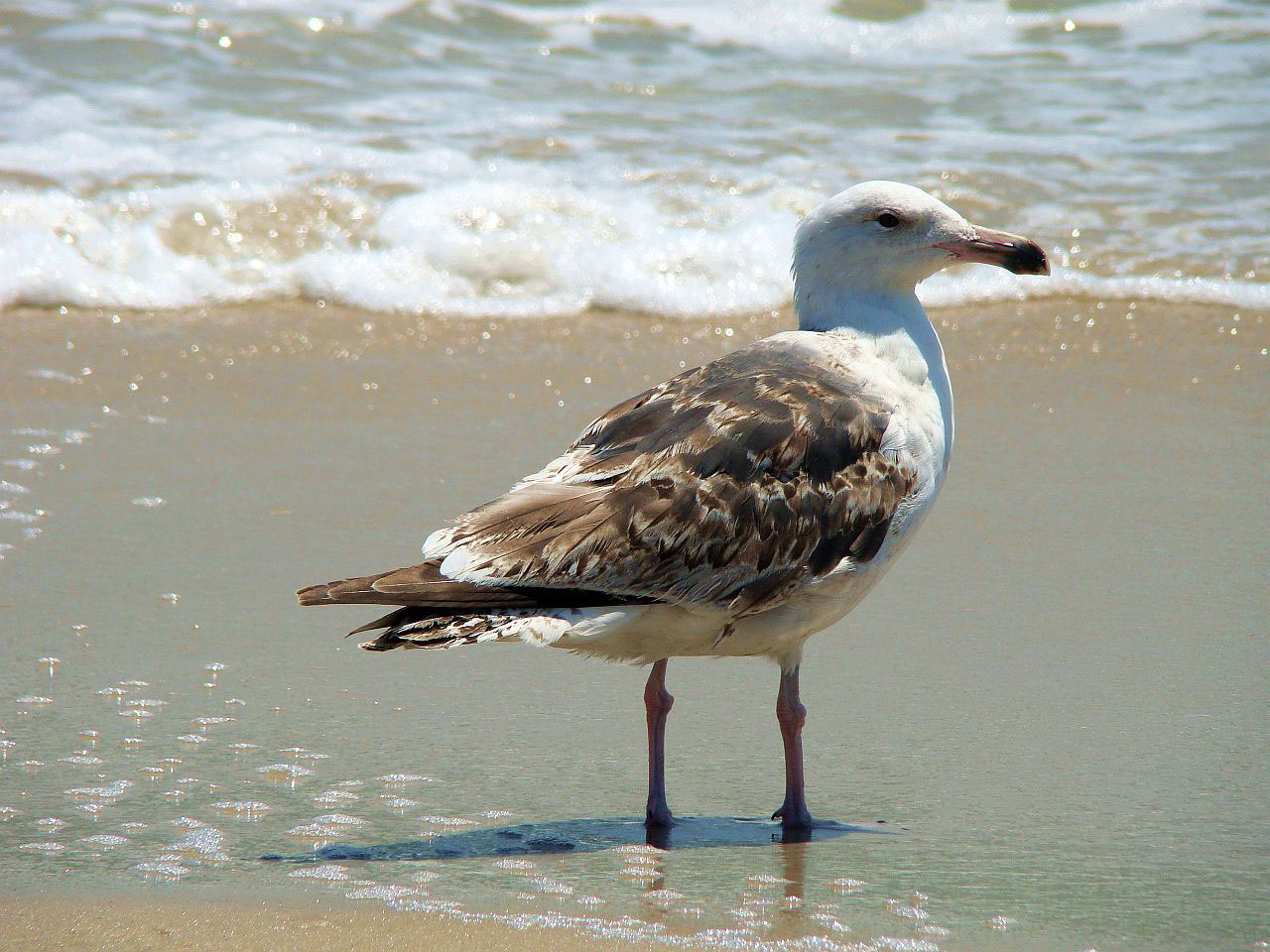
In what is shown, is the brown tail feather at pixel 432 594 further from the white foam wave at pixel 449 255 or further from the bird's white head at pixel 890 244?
the white foam wave at pixel 449 255

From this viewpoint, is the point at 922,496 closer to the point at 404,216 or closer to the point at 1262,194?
the point at 404,216

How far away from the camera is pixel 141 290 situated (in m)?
7.93

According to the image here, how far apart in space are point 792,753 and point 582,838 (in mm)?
559

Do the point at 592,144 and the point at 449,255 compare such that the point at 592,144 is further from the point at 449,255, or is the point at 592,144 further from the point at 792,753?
the point at 792,753

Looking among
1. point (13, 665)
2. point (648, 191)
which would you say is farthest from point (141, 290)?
point (13, 665)

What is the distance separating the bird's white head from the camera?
4.36m

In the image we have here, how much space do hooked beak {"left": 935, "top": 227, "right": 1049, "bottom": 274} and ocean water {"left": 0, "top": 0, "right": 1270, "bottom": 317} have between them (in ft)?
11.6

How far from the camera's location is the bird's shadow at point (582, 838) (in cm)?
349

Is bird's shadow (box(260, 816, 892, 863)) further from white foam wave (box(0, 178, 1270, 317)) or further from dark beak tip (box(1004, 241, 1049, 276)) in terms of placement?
white foam wave (box(0, 178, 1270, 317))

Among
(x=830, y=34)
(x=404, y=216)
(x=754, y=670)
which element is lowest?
(x=754, y=670)

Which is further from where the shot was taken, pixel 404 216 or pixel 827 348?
pixel 404 216

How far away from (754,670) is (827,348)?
3.38 feet

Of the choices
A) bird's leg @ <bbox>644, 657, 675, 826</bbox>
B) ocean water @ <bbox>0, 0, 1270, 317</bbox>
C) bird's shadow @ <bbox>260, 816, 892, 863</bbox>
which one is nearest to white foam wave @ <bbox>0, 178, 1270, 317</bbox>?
ocean water @ <bbox>0, 0, 1270, 317</bbox>

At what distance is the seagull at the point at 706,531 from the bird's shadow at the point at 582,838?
0.05 m
